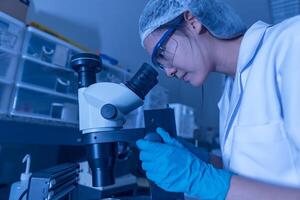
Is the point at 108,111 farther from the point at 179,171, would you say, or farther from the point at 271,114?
the point at 271,114

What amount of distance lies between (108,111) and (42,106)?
56 centimetres

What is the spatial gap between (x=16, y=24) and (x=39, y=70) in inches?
7.7

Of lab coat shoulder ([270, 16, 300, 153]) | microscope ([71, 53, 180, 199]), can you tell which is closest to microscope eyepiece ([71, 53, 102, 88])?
microscope ([71, 53, 180, 199])

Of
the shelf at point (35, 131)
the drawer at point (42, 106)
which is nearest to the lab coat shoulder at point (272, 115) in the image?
the shelf at point (35, 131)

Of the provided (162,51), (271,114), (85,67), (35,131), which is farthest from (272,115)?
(35,131)

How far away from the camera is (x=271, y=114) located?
65cm

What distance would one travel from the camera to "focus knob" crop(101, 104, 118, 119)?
0.64m

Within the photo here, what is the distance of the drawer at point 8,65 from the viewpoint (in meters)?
0.91

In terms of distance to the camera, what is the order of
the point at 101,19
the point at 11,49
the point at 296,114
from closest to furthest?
the point at 296,114, the point at 11,49, the point at 101,19

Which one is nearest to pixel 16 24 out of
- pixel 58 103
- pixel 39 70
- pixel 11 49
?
pixel 11 49

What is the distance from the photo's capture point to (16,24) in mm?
939

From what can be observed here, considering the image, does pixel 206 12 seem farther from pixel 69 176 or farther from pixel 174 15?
pixel 69 176

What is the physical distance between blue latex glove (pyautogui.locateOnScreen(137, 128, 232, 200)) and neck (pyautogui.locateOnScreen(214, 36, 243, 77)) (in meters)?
0.35

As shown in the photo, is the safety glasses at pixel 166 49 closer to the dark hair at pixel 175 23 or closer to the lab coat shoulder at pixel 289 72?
the dark hair at pixel 175 23
